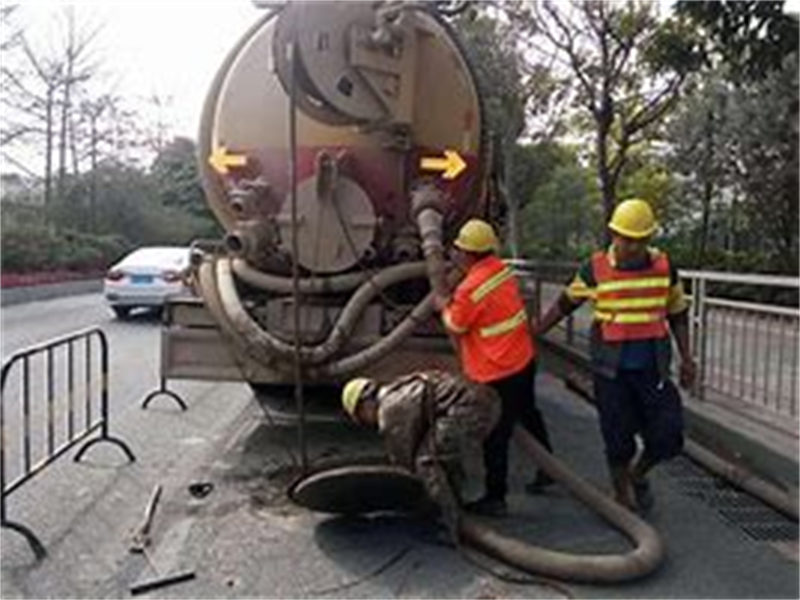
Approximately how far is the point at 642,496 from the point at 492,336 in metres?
1.34

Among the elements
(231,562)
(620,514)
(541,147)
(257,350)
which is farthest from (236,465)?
(541,147)

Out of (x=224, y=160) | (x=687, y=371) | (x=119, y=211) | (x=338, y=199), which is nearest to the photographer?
(x=687, y=371)

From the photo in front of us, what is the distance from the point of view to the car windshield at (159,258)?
18.6 meters

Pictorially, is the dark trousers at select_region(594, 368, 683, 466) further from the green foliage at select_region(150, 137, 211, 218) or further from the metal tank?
the green foliage at select_region(150, 137, 211, 218)

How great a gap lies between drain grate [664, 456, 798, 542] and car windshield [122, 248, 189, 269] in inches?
492

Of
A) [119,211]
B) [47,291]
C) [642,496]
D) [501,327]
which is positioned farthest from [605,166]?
[119,211]

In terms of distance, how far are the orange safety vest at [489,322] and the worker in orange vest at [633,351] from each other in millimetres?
480

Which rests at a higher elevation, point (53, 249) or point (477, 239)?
point (477, 239)

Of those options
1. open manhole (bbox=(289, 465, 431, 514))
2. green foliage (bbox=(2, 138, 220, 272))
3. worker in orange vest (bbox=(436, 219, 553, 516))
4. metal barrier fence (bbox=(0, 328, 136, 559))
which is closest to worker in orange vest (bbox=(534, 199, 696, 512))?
worker in orange vest (bbox=(436, 219, 553, 516))

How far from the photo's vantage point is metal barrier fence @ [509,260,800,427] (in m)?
7.13

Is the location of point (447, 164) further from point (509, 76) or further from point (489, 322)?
point (509, 76)

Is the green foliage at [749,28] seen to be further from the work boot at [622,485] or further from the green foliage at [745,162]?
the green foliage at [745,162]

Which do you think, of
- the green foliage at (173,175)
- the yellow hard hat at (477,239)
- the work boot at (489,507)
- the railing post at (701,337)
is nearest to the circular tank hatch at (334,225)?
the yellow hard hat at (477,239)

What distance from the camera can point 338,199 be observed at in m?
6.94
